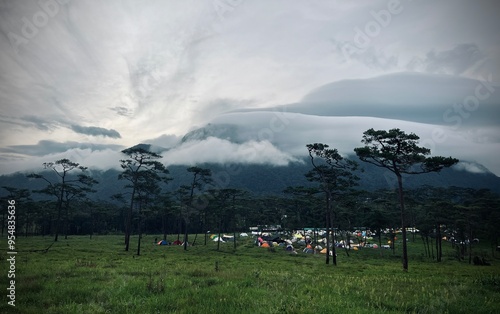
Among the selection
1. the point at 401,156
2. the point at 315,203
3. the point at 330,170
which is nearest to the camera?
the point at 401,156

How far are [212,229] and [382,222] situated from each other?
242ft

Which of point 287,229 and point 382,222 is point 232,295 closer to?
point 382,222

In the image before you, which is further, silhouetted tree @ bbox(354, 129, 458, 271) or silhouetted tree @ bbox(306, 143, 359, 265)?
silhouetted tree @ bbox(306, 143, 359, 265)

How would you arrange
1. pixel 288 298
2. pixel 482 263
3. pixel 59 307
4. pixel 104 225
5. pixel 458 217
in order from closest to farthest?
pixel 59 307 < pixel 288 298 < pixel 482 263 < pixel 458 217 < pixel 104 225

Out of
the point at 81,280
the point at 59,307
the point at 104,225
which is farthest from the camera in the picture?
the point at 104,225

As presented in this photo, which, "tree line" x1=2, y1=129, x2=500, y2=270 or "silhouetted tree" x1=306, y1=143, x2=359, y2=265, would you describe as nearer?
"tree line" x1=2, y1=129, x2=500, y2=270

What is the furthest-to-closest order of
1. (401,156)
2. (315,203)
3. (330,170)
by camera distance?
(315,203) → (330,170) → (401,156)

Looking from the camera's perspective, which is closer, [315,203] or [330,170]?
[330,170]

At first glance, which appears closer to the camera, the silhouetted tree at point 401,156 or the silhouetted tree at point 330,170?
the silhouetted tree at point 401,156

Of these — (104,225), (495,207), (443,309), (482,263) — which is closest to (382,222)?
(482,263)

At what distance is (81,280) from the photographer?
13016 mm

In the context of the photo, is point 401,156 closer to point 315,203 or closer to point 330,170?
point 330,170

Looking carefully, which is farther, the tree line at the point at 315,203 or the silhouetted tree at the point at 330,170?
the silhouetted tree at the point at 330,170

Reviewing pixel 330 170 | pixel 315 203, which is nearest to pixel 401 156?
pixel 330 170
